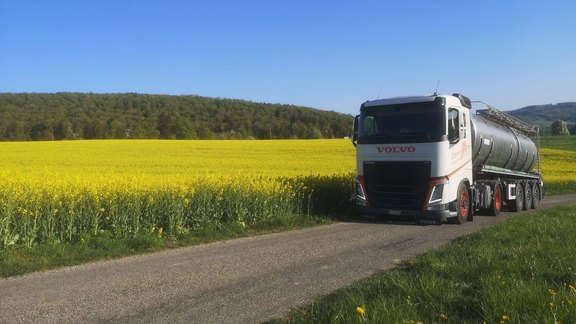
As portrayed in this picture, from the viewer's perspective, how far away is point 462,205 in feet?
43.9

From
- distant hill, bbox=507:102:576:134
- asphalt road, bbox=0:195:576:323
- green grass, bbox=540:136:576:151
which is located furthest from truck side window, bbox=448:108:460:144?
distant hill, bbox=507:102:576:134

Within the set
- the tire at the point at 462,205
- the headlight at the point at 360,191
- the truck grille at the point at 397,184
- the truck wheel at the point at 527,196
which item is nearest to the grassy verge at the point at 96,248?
the headlight at the point at 360,191

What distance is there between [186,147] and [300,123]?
29.1 meters

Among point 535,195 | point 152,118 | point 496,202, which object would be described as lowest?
point 535,195

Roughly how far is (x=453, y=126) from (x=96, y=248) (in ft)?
28.7

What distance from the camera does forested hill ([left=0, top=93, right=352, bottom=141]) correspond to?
55938 millimetres

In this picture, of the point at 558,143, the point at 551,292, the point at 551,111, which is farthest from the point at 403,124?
the point at 551,111

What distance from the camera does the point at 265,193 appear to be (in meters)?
12.8

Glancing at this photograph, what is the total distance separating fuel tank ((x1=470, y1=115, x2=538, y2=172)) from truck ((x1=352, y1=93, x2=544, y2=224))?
0.06 m

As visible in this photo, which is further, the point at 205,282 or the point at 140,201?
the point at 140,201

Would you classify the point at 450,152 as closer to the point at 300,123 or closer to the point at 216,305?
the point at 216,305

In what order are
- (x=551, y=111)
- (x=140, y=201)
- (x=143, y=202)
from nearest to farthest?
1. (x=140, y=201)
2. (x=143, y=202)
3. (x=551, y=111)

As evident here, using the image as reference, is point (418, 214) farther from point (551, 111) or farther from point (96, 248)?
point (551, 111)

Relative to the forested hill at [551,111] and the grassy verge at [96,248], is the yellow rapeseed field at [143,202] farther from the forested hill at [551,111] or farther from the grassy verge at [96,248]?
the forested hill at [551,111]
